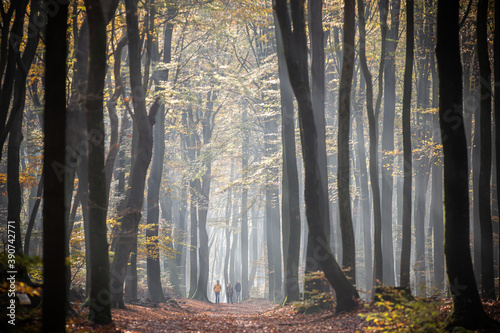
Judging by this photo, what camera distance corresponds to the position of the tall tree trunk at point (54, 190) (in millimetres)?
4875

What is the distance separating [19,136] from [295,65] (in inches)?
282

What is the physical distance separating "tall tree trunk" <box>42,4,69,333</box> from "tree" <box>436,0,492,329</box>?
5800 millimetres

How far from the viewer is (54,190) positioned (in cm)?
488

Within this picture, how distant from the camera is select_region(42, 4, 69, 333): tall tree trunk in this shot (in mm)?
4875

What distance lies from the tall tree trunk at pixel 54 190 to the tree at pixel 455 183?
19.0 feet

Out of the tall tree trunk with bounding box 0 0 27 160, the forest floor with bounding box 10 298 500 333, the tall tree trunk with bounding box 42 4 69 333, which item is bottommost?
the forest floor with bounding box 10 298 500 333

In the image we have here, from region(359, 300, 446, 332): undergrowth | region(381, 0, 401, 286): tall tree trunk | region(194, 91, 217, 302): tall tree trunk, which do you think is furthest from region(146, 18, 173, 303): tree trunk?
region(359, 300, 446, 332): undergrowth

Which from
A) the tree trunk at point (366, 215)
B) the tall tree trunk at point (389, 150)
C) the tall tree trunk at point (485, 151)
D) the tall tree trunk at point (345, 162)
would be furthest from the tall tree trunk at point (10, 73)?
the tree trunk at point (366, 215)

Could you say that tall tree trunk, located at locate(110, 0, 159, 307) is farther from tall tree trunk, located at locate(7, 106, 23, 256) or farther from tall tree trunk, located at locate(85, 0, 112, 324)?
tall tree trunk, located at locate(85, 0, 112, 324)

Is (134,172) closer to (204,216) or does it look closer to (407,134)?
(407,134)

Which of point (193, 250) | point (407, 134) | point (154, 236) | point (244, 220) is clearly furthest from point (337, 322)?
point (244, 220)

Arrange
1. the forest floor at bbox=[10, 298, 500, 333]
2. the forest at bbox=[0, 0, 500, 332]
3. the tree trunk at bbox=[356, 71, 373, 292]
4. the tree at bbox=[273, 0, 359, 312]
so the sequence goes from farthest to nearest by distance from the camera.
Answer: the tree trunk at bbox=[356, 71, 373, 292] → the tree at bbox=[273, 0, 359, 312] → the forest floor at bbox=[10, 298, 500, 333] → the forest at bbox=[0, 0, 500, 332]

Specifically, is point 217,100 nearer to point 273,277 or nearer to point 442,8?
point 273,277

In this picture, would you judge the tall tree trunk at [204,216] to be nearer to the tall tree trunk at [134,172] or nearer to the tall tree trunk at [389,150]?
the tall tree trunk at [389,150]
